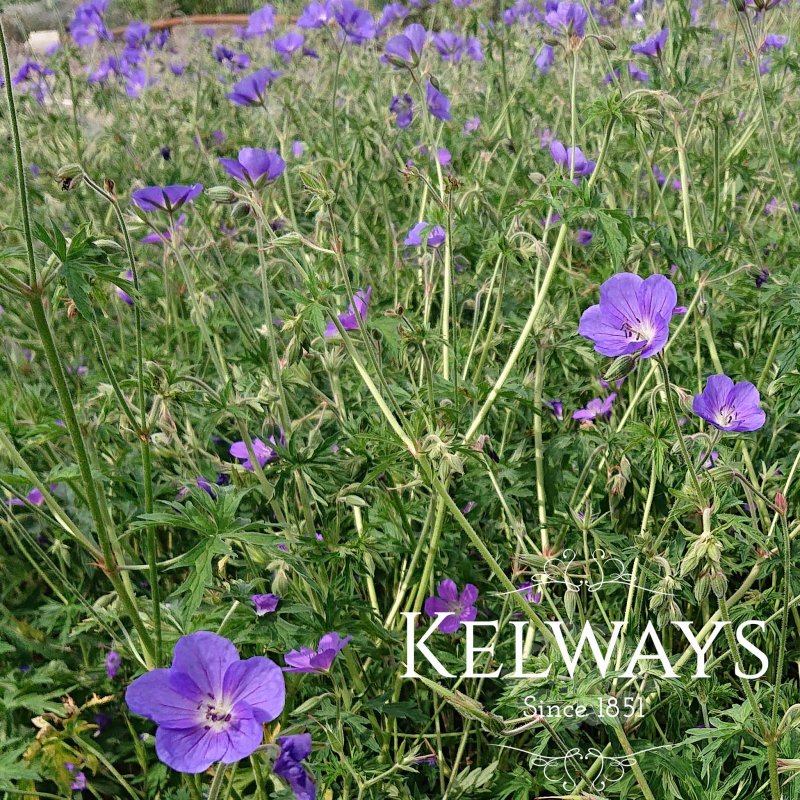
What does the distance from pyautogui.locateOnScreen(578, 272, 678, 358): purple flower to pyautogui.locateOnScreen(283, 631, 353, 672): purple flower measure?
0.67 meters

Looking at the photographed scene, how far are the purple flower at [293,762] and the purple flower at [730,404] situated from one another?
85cm

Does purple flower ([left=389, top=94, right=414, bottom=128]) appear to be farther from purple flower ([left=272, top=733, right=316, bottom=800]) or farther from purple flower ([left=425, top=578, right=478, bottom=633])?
purple flower ([left=272, top=733, right=316, bottom=800])

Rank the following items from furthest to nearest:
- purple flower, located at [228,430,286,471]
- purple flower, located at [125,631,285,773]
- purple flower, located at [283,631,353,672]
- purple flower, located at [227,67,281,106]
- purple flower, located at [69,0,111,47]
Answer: purple flower, located at [69,0,111,47] → purple flower, located at [227,67,281,106] → purple flower, located at [228,430,286,471] → purple flower, located at [283,631,353,672] → purple flower, located at [125,631,285,773]

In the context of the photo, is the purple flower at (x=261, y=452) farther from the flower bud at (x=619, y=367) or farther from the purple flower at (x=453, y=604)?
the flower bud at (x=619, y=367)

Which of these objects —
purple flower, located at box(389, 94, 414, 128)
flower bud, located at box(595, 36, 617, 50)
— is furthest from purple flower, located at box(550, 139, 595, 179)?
purple flower, located at box(389, 94, 414, 128)

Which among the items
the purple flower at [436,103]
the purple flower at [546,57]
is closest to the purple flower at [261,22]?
the purple flower at [546,57]

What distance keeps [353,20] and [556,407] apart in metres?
1.79

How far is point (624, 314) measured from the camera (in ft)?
4.61

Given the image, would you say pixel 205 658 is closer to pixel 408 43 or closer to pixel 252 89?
pixel 408 43

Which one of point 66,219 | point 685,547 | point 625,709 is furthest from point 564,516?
point 66,219

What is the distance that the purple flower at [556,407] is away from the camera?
2086 millimetres

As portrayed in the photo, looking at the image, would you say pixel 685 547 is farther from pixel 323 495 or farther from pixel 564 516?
pixel 323 495

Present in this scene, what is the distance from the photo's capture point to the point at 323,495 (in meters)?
1.82

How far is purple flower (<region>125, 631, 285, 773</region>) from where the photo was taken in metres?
1.11
